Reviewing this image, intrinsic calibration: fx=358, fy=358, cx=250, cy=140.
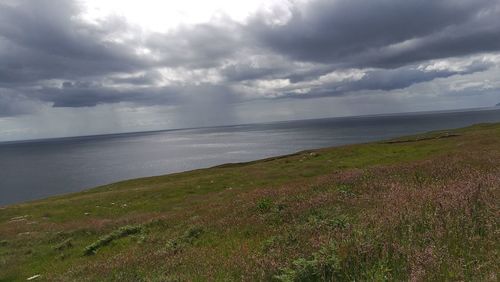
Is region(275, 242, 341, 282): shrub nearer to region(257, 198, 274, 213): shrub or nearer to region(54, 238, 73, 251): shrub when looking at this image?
region(257, 198, 274, 213): shrub

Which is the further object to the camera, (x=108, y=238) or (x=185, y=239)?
(x=108, y=238)

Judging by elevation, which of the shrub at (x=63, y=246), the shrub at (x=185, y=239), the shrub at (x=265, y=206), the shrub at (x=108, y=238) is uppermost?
the shrub at (x=265, y=206)

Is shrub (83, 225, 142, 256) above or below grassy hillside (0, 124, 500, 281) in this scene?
below

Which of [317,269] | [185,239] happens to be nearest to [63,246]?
[185,239]

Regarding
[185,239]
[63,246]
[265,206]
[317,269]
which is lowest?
[63,246]

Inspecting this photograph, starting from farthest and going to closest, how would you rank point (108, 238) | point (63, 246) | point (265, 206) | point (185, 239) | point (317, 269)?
point (63, 246) → point (108, 238) → point (265, 206) → point (185, 239) → point (317, 269)

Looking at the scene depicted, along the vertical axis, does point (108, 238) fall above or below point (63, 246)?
above

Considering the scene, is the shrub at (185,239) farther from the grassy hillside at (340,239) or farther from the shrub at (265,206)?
the shrub at (265,206)

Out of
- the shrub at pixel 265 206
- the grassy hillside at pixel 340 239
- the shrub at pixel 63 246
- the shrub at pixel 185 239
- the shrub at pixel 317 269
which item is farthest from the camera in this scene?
the shrub at pixel 63 246

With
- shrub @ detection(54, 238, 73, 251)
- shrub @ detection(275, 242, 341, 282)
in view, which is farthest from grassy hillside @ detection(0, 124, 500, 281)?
shrub @ detection(54, 238, 73, 251)

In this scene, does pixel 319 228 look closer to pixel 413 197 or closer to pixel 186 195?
pixel 413 197

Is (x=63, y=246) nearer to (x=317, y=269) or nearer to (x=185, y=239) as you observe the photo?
(x=185, y=239)

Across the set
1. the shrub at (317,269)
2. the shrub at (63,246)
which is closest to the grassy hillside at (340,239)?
the shrub at (317,269)

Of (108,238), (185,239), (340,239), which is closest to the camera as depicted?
(340,239)
